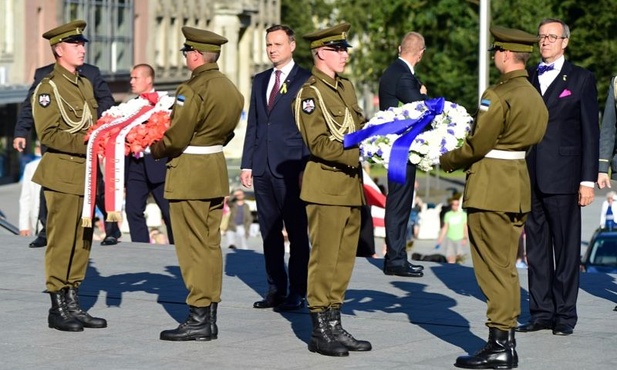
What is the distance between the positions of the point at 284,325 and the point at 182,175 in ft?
5.06

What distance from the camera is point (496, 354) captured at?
10352 mm

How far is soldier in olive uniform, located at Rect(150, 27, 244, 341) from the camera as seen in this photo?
36.5ft

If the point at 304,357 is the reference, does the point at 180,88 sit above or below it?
above

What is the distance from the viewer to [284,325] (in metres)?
12.2

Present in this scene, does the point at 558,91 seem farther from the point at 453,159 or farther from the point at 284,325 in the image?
the point at 284,325

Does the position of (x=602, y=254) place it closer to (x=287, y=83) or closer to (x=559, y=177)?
(x=287, y=83)

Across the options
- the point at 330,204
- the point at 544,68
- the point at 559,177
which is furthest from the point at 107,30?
the point at 330,204

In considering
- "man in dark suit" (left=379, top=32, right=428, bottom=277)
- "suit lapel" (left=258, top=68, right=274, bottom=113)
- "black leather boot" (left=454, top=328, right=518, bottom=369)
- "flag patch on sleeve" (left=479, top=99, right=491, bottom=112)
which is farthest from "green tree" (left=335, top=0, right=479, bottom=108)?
"flag patch on sleeve" (left=479, top=99, right=491, bottom=112)

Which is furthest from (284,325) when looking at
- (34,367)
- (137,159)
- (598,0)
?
(598,0)

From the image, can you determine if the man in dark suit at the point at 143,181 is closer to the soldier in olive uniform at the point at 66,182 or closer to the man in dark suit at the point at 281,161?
the man in dark suit at the point at 281,161

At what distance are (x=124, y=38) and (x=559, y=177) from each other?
56559 mm

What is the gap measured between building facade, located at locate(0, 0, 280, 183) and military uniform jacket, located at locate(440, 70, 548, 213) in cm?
3097

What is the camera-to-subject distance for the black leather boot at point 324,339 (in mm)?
10820

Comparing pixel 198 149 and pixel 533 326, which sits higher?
pixel 198 149
